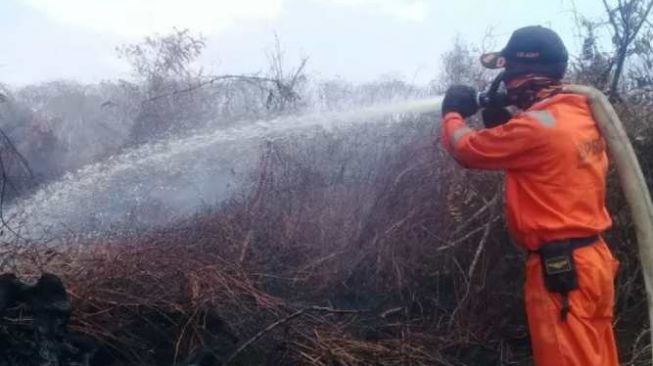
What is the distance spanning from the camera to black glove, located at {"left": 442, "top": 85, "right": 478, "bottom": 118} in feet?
11.6

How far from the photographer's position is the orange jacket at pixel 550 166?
3145mm

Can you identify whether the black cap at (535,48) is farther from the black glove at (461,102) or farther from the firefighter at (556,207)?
the black glove at (461,102)

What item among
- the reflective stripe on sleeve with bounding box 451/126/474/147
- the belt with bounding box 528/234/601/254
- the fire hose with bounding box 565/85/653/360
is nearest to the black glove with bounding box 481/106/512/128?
the reflective stripe on sleeve with bounding box 451/126/474/147

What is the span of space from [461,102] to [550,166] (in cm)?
62

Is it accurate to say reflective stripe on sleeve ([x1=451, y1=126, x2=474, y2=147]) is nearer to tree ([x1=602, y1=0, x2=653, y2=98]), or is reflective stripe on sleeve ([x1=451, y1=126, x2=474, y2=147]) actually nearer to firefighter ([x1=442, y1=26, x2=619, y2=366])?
firefighter ([x1=442, y1=26, x2=619, y2=366])

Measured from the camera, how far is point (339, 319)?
191 inches

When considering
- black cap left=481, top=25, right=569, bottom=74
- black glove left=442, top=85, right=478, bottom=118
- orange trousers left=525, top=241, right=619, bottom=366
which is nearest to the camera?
orange trousers left=525, top=241, right=619, bottom=366

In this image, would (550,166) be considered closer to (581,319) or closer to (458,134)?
(458,134)

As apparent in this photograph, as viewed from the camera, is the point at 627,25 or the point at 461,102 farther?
the point at 627,25

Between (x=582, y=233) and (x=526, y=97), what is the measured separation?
29.2 inches

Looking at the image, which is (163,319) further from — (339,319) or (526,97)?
(526,97)

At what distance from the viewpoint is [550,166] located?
316cm

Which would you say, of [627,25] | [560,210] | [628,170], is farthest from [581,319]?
[627,25]

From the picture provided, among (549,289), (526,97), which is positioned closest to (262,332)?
(549,289)
